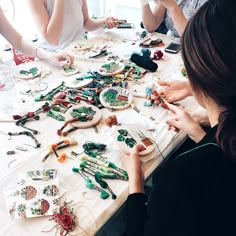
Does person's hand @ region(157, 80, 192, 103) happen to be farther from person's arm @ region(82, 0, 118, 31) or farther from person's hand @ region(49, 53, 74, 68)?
person's arm @ region(82, 0, 118, 31)

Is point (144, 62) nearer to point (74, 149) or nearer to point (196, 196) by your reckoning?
point (74, 149)

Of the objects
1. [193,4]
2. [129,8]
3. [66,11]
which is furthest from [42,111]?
[129,8]

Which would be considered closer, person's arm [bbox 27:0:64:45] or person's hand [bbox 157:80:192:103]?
person's hand [bbox 157:80:192:103]

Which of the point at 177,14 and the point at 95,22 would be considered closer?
the point at 177,14

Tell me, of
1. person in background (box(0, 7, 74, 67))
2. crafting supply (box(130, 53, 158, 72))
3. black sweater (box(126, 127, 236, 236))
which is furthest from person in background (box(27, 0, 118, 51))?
black sweater (box(126, 127, 236, 236))

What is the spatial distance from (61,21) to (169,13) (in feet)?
1.90

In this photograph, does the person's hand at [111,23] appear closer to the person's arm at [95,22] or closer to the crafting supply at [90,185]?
the person's arm at [95,22]

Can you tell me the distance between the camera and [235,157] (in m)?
0.55

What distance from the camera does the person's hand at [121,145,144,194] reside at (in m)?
0.71

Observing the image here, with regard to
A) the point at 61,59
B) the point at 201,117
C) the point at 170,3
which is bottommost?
the point at 201,117

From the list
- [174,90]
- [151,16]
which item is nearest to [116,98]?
[174,90]

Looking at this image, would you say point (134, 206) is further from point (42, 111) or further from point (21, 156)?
point (42, 111)

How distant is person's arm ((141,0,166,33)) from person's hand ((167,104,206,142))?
0.78 m

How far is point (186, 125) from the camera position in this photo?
92 centimetres
